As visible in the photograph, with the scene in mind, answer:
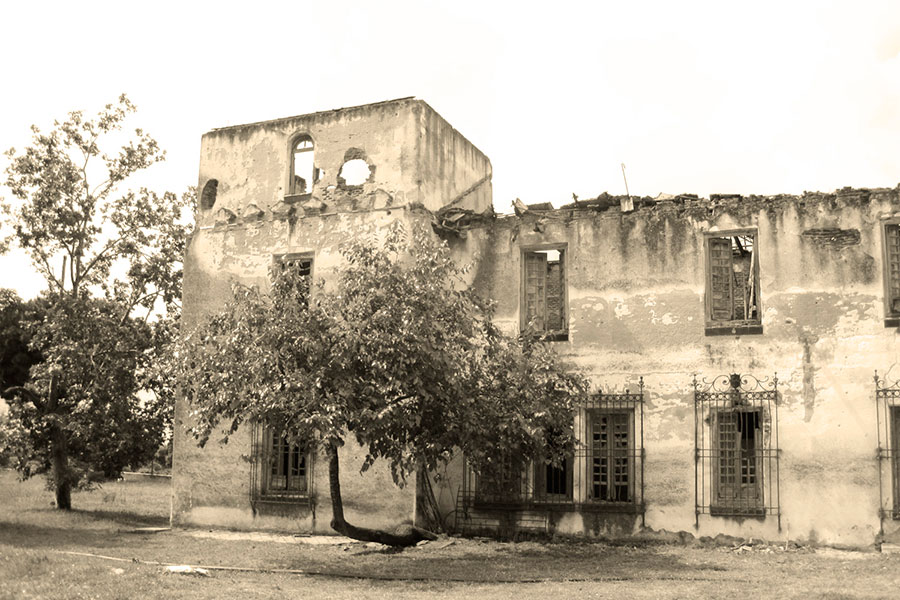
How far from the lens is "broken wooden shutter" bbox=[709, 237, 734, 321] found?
54.2 ft

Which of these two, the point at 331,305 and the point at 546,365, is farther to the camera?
the point at 546,365

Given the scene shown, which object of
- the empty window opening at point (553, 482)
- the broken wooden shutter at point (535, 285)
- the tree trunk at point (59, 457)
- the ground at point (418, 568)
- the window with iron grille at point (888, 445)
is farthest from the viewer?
the tree trunk at point (59, 457)

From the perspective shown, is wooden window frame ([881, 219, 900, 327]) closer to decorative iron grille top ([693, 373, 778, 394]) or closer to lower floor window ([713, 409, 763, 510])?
decorative iron grille top ([693, 373, 778, 394])

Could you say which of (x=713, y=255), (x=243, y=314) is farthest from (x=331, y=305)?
(x=713, y=255)

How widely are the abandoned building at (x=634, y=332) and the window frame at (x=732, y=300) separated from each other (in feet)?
0.11

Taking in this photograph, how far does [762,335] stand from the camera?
52.9 ft

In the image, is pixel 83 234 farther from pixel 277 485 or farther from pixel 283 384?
pixel 283 384

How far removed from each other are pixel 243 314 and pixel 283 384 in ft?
4.21

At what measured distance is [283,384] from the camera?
13008 millimetres

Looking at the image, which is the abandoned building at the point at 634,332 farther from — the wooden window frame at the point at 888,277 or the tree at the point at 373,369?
the tree at the point at 373,369

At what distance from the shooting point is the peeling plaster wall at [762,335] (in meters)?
15.4

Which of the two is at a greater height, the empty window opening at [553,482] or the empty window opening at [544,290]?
the empty window opening at [544,290]

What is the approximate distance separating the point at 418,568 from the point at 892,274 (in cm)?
871

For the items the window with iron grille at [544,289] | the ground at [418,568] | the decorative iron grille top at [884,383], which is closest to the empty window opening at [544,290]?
the window with iron grille at [544,289]
